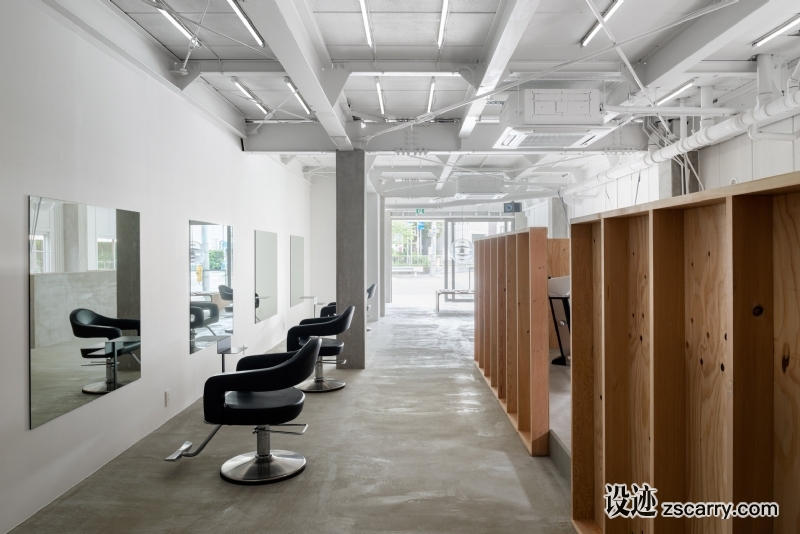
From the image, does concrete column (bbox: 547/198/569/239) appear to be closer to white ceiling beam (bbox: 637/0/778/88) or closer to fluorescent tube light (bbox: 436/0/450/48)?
white ceiling beam (bbox: 637/0/778/88)

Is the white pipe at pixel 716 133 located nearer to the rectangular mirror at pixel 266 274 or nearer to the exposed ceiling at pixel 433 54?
the exposed ceiling at pixel 433 54

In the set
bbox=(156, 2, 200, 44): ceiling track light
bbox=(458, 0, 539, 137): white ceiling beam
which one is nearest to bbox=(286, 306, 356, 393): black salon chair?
bbox=(458, 0, 539, 137): white ceiling beam

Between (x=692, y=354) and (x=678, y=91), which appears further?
(x=678, y=91)

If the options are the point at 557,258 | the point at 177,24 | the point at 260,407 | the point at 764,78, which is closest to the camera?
the point at 260,407

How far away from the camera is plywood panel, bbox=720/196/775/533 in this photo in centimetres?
158

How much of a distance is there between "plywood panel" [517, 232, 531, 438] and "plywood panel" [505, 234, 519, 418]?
0.34 metres

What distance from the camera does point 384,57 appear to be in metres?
5.17

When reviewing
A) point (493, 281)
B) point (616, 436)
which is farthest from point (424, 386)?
point (616, 436)

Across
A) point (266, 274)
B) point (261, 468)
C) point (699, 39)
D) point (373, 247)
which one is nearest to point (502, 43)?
point (699, 39)

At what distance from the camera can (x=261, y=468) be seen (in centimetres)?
381

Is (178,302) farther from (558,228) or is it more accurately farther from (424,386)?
(558,228)

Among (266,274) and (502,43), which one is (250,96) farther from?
(502,43)

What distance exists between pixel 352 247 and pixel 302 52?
3.77 metres

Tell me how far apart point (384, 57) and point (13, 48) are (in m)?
2.95
